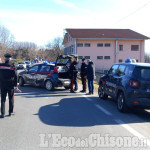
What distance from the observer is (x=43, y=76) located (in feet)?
43.9

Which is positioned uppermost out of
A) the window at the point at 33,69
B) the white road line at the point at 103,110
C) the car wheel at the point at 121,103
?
the window at the point at 33,69

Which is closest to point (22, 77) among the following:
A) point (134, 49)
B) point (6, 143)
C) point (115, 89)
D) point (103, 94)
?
point (103, 94)

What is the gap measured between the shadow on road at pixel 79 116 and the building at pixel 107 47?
31849 mm

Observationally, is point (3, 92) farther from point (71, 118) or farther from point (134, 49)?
point (134, 49)

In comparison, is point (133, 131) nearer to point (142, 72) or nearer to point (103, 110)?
point (142, 72)

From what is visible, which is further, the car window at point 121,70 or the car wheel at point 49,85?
the car wheel at point 49,85

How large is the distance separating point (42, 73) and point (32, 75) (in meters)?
0.94

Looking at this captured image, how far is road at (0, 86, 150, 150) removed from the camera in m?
4.80

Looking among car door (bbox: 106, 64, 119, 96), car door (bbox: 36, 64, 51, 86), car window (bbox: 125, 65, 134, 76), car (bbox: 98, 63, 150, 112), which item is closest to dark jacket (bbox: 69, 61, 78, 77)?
car door (bbox: 36, 64, 51, 86)

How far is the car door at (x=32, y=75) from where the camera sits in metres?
14.0

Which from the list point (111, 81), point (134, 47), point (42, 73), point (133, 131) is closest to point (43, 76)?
point (42, 73)

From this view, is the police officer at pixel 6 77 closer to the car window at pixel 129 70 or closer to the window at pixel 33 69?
the car window at pixel 129 70

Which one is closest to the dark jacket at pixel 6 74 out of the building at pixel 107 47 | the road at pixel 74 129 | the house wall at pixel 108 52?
the road at pixel 74 129

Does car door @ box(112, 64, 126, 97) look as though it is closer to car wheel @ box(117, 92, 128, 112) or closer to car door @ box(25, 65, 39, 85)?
car wheel @ box(117, 92, 128, 112)
